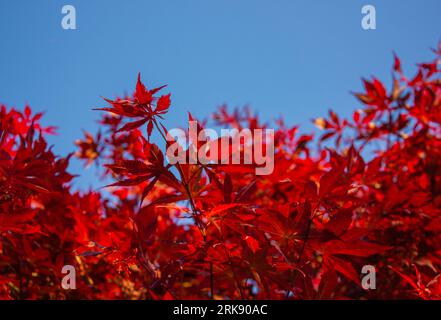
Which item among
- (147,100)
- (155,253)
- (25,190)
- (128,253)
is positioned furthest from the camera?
(155,253)

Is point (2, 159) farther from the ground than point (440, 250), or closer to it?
farther from the ground

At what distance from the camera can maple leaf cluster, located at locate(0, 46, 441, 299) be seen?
1.17m

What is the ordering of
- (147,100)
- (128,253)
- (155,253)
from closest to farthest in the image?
1. (147,100)
2. (128,253)
3. (155,253)

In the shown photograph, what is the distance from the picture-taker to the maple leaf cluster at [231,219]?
3.82 feet

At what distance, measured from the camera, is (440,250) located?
1.97 meters

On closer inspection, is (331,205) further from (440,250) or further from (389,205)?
(440,250)

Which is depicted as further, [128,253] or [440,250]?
[440,250]

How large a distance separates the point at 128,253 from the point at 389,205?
4.14ft

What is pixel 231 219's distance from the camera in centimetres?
119

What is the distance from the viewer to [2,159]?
1.34m
